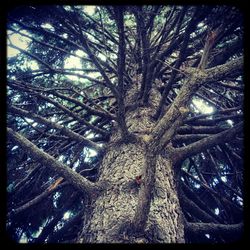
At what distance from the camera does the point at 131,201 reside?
231cm

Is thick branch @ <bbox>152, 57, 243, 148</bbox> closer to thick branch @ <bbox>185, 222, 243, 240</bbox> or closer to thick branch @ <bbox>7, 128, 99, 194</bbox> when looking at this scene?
thick branch @ <bbox>7, 128, 99, 194</bbox>

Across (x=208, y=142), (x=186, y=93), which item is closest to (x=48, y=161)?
(x=186, y=93)

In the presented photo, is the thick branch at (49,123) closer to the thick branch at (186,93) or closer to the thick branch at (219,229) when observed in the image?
the thick branch at (186,93)

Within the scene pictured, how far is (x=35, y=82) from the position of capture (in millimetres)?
4664

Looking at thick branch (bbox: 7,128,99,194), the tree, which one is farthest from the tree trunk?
thick branch (bbox: 7,128,99,194)

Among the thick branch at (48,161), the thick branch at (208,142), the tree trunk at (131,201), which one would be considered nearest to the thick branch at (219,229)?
the tree trunk at (131,201)

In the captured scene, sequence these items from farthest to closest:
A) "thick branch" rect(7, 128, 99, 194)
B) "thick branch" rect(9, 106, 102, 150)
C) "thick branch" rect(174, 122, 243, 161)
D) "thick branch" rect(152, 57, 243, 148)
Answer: "thick branch" rect(9, 106, 102, 150) → "thick branch" rect(7, 128, 99, 194) → "thick branch" rect(174, 122, 243, 161) → "thick branch" rect(152, 57, 243, 148)

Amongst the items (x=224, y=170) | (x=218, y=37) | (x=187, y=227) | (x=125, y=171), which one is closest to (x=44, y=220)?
(x=125, y=171)

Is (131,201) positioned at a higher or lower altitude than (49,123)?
lower

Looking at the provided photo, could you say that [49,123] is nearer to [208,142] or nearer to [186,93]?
[186,93]

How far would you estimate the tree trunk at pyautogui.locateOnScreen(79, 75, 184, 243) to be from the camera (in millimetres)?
2064

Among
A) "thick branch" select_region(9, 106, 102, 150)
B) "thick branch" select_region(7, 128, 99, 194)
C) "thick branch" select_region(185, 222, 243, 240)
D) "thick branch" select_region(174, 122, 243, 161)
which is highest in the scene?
"thick branch" select_region(9, 106, 102, 150)

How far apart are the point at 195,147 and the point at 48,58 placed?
12.8ft

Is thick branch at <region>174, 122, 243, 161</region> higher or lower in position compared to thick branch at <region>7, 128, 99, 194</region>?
higher
